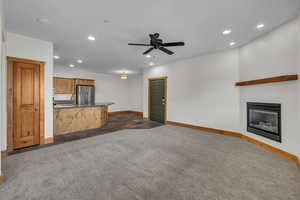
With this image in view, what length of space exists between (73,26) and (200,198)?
12.4 feet

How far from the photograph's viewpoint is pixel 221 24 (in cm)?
262

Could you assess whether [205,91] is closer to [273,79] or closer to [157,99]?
[273,79]

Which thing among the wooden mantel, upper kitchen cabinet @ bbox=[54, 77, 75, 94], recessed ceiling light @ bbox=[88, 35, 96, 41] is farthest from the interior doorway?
upper kitchen cabinet @ bbox=[54, 77, 75, 94]

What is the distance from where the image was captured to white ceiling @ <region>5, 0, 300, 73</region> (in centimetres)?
203

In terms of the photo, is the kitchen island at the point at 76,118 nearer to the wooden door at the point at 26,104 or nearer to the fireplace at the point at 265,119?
the wooden door at the point at 26,104

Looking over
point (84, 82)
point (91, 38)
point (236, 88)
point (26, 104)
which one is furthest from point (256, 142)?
point (84, 82)

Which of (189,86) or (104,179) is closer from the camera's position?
(104,179)

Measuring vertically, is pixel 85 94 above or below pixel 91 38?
below

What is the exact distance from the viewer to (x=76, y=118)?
14.4 ft

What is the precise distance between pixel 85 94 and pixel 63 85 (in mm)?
1081

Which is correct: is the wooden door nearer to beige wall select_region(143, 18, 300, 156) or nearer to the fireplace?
beige wall select_region(143, 18, 300, 156)

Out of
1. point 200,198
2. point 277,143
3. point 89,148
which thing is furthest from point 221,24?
point 89,148

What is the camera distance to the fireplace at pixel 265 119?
9.03 ft

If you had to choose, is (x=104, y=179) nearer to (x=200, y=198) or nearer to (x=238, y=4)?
(x=200, y=198)
